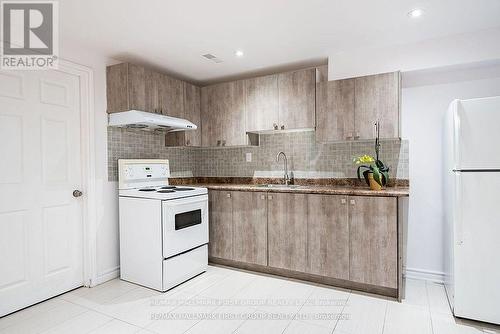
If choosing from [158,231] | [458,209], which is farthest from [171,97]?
[458,209]

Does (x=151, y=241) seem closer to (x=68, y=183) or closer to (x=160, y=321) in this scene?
(x=160, y=321)

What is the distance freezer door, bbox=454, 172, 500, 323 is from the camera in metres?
2.07

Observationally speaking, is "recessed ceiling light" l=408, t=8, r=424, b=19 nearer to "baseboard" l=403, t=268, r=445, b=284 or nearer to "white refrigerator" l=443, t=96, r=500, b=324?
"white refrigerator" l=443, t=96, r=500, b=324

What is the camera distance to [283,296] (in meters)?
2.63

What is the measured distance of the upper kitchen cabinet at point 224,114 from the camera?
11.8 feet

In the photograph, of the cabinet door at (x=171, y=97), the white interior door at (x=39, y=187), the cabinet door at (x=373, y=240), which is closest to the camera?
the white interior door at (x=39, y=187)

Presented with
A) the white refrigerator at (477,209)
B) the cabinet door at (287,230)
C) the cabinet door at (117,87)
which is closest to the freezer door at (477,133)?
the white refrigerator at (477,209)

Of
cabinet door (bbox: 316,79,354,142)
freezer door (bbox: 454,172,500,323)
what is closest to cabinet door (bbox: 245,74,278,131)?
cabinet door (bbox: 316,79,354,142)

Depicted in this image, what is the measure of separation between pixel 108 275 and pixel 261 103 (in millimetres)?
2541

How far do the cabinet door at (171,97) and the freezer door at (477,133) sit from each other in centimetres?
281

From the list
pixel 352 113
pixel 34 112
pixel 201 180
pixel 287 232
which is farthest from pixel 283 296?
pixel 34 112

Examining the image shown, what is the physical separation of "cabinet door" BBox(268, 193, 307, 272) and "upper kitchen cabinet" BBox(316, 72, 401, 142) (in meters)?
0.77

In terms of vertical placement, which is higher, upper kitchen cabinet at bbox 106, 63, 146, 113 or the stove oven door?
upper kitchen cabinet at bbox 106, 63, 146, 113

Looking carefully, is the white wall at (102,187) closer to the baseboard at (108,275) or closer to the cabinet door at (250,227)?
the baseboard at (108,275)
